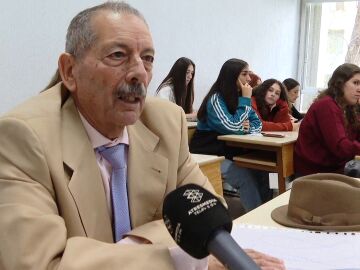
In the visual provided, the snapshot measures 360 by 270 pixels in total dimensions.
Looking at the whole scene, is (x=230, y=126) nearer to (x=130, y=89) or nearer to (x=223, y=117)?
(x=223, y=117)

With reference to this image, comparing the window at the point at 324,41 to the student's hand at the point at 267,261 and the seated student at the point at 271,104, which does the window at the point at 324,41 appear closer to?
the seated student at the point at 271,104

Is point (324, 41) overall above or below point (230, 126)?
above

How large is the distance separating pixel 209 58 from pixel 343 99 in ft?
9.44

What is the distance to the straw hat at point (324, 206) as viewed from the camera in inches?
50.4

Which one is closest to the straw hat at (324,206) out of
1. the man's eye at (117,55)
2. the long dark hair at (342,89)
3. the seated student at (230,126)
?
the man's eye at (117,55)

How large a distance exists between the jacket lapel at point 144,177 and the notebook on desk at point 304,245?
0.23 metres

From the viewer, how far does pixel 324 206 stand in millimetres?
1310

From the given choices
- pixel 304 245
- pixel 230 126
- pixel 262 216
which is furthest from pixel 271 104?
pixel 304 245

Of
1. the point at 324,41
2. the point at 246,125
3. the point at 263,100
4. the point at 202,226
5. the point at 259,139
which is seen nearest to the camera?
the point at 202,226

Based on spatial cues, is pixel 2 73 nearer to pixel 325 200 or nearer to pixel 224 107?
pixel 224 107

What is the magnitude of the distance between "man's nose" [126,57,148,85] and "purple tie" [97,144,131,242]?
8.0 inches

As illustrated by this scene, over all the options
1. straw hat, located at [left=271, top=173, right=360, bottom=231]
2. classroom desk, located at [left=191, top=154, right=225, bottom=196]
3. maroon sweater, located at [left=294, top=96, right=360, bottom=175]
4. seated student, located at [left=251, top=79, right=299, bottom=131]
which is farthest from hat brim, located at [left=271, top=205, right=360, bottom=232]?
seated student, located at [left=251, top=79, right=299, bottom=131]

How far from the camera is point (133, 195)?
113 cm

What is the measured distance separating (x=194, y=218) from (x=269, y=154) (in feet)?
10.2
